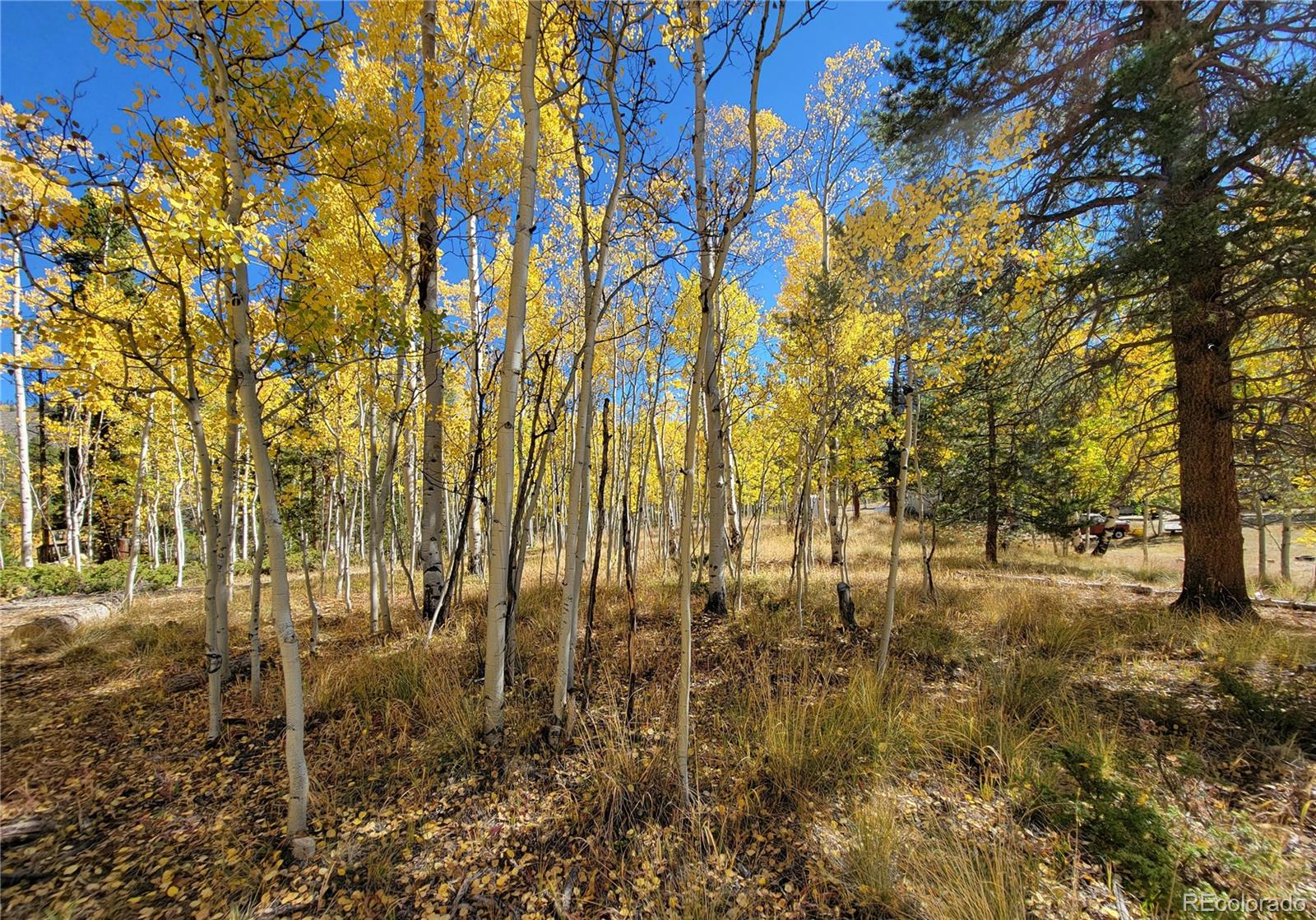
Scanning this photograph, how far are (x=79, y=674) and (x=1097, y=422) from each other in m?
15.5

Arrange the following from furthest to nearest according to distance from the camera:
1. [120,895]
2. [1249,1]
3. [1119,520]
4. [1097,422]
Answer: [1119,520]
[1097,422]
[1249,1]
[120,895]

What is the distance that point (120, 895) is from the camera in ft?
6.33

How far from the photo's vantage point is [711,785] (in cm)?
246

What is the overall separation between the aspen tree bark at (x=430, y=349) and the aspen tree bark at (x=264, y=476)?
145cm

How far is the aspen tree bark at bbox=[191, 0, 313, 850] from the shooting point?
198 centimetres

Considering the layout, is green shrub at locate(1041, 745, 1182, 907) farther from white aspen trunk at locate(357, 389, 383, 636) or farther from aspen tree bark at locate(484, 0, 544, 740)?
white aspen trunk at locate(357, 389, 383, 636)

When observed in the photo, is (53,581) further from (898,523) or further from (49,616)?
(898,523)

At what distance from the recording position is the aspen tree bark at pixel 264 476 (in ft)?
6.51

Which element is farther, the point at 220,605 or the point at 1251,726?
the point at 220,605

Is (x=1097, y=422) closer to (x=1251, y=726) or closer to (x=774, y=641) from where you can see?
(x=1251, y=726)

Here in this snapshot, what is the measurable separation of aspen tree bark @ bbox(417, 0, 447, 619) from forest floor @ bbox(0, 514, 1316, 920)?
3.15ft

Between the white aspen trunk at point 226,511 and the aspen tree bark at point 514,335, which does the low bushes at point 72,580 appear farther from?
the aspen tree bark at point 514,335

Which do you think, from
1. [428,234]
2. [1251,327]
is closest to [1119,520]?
[1251,327]

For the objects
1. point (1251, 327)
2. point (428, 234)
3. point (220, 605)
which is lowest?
point (220, 605)
